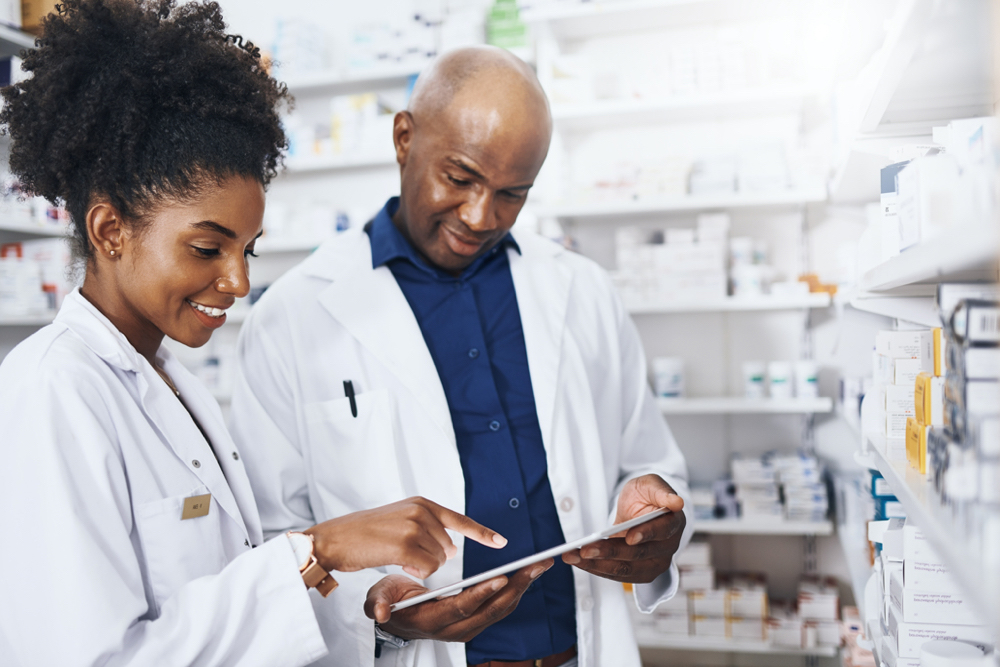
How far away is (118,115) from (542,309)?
3.03ft

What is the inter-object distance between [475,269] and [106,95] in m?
0.82

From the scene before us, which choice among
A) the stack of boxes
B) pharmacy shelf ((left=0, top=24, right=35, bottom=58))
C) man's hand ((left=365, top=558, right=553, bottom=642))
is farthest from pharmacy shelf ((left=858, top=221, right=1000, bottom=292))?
pharmacy shelf ((left=0, top=24, right=35, bottom=58))

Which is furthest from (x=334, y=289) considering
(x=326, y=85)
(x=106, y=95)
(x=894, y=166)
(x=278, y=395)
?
(x=326, y=85)

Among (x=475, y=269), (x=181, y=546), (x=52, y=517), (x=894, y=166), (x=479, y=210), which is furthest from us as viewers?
(x=475, y=269)

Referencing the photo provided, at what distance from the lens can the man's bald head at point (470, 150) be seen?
1.46 metres

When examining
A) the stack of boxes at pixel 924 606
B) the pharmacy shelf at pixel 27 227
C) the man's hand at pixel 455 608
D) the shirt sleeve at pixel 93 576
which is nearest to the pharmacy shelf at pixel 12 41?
the pharmacy shelf at pixel 27 227

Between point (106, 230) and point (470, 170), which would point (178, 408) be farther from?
point (470, 170)

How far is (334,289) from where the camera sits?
1551 mm

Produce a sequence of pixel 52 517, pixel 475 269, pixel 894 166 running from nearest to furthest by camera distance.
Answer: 1. pixel 52 517
2. pixel 894 166
3. pixel 475 269

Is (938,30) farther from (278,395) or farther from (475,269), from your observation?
(278,395)

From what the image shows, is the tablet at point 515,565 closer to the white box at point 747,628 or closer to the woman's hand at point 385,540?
the woman's hand at point 385,540

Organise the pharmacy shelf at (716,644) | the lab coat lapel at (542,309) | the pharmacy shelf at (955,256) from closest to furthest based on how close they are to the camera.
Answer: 1. the pharmacy shelf at (955,256)
2. the lab coat lapel at (542,309)
3. the pharmacy shelf at (716,644)

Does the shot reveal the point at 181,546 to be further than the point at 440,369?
No

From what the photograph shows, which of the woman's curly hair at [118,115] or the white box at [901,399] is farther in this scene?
the white box at [901,399]
